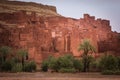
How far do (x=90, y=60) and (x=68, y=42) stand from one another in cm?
2446

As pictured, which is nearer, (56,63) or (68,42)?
(56,63)

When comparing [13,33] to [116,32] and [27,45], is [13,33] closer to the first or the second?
[27,45]

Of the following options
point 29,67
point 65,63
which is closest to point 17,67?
point 29,67

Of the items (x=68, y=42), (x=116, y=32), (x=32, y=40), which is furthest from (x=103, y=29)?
(x=32, y=40)

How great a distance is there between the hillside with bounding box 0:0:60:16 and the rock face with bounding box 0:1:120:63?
16.1m

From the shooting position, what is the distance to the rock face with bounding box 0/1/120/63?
275 ft

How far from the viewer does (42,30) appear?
91.2m

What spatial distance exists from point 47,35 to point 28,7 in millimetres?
37028

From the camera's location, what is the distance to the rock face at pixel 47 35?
83.8 meters

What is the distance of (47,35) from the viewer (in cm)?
9119

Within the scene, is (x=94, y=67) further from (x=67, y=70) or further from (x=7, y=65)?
(x=7, y=65)

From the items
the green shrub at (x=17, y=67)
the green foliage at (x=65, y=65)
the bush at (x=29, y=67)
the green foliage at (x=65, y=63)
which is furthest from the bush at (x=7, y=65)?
the green foliage at (x=65, y=63)

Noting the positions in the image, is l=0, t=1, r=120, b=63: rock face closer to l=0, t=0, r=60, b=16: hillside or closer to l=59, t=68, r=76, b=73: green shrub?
l=59, t=68, r=76, b=73: green shrub

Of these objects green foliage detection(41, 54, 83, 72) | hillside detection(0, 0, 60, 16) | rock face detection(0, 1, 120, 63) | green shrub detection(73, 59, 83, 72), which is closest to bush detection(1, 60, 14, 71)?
green foliage detection(41, 54, 83, 72)
